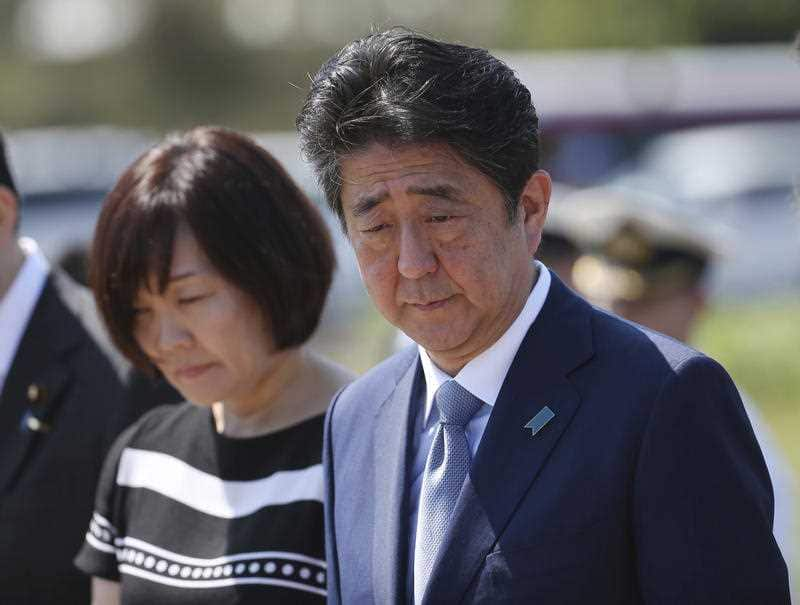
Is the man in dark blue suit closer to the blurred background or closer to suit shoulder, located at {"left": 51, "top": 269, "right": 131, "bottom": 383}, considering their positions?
the blurred background

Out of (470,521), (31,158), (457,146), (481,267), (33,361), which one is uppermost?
(457,146)

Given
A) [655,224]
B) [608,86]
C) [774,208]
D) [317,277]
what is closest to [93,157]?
A: [608,86]

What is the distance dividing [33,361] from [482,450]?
61.4 inches

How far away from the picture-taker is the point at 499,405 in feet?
7.79

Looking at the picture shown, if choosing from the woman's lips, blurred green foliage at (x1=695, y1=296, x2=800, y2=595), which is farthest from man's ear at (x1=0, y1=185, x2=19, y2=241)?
blurred green foliage at (x1=695, y1=296, x2=800, y2=595)

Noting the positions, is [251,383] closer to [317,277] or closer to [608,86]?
[317,277]

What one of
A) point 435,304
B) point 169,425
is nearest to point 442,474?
point 435,304

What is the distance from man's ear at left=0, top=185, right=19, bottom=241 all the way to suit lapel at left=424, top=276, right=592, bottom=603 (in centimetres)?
171

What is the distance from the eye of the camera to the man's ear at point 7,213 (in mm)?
3557

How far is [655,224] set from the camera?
454 centimetres

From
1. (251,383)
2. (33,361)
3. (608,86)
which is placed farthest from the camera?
(608,86)

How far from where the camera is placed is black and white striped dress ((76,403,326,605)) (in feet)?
9.23

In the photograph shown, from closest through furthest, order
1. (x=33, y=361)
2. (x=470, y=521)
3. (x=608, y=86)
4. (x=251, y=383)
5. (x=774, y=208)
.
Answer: (x=470, y=521) < (x=251, y=383) < (x=33, y=361) < (x=774, y=208) < (x=608, y=86)

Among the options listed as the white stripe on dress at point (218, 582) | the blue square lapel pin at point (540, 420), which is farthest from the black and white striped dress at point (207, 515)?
the blue square lapel pin at point (540, 420)
